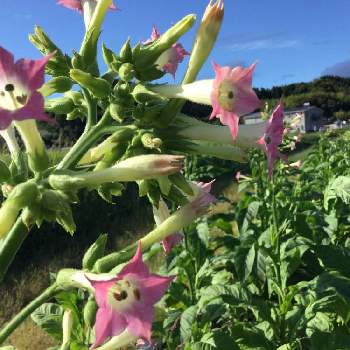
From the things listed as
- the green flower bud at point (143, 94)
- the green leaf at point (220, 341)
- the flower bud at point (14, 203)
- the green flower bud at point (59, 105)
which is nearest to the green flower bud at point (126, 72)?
the green flower bud at point (143, 94)


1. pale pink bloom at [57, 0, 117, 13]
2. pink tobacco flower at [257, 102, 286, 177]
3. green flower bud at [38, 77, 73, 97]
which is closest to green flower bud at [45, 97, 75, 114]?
green flower bud at [38, 77, 73, 97]

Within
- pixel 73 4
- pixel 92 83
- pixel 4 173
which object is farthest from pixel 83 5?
pixel 4 173

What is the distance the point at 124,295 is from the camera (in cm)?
144

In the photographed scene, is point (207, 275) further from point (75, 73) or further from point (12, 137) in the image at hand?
point (75, 73)

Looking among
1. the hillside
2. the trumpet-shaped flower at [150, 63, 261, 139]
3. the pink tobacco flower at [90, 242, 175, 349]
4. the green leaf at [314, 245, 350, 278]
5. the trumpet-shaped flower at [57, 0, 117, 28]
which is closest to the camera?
the pink tobacco flower at [90, 242, 175, 349]

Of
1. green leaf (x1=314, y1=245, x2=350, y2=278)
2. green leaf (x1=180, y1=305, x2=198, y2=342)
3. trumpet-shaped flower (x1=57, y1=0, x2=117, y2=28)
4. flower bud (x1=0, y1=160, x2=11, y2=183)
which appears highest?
trumpet-shaped flower (x1=57, y1=0, x2=117, y2=28)

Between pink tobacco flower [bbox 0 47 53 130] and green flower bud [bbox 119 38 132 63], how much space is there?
0.38 m

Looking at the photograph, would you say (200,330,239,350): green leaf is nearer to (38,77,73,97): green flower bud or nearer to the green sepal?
the green sepal

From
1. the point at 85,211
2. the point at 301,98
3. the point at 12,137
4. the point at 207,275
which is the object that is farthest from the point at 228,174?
the point at 301,98

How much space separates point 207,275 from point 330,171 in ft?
18.0

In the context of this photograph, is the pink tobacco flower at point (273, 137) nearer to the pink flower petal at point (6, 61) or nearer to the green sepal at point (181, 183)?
the green sepal at point (181, 183)

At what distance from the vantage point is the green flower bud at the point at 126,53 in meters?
1.66

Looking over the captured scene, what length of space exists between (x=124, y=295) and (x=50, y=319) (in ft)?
7.10

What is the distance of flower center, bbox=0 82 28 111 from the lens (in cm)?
135
